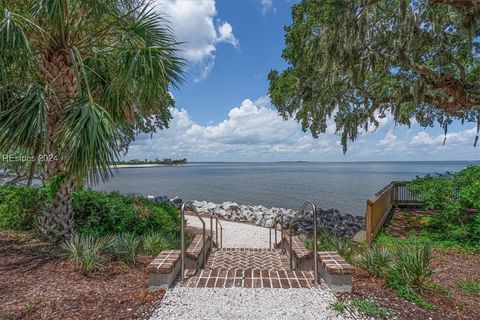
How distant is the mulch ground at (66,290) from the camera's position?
2.71 metres

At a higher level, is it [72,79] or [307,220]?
[72,79]

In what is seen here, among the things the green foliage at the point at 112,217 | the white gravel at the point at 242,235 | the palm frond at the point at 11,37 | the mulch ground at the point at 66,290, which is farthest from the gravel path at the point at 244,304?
the white gravel at the point at 242,235

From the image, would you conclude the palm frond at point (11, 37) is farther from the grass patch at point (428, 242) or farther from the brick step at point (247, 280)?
the grass patch at point (428, 242)

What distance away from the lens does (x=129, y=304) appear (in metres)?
2.89

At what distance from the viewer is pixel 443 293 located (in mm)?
3316

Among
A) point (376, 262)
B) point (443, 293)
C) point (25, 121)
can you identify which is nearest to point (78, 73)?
point (25, 121)

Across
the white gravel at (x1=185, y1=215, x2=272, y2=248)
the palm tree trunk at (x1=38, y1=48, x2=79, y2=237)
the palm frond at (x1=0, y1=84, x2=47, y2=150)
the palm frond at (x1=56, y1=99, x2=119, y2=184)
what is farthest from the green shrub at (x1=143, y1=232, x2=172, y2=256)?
the white gravel at (x1=185, y1=215, x2=272, y2=248)

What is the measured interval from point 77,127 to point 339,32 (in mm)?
6076

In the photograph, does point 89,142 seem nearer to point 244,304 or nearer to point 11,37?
point 11,37

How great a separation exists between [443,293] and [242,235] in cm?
636

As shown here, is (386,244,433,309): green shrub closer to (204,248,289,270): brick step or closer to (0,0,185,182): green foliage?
(204,248,289,270): brick step

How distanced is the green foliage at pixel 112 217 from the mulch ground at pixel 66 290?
1.75m

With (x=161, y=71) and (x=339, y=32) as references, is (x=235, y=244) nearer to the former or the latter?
(x=161, y=71)

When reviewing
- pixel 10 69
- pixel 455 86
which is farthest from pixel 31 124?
pixel 455 86
